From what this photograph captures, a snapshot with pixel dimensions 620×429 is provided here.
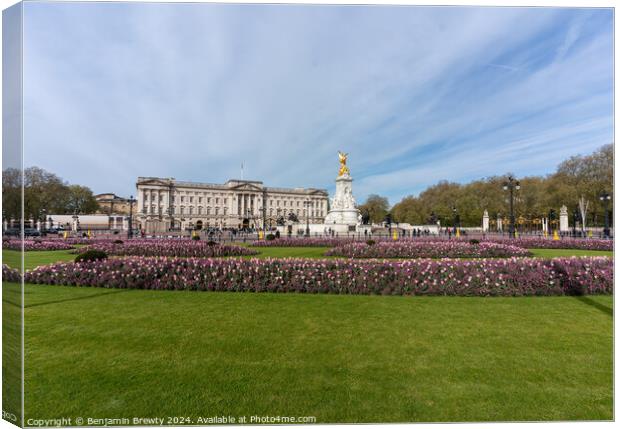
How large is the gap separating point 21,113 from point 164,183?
6387 centimetres

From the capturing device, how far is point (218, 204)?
8044 centimetres

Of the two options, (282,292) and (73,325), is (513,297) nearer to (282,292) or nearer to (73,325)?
(282,292)

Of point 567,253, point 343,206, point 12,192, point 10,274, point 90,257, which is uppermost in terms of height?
point 343,206

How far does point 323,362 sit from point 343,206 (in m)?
33.9

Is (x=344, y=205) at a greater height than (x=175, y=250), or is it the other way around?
(x=344, y=205)

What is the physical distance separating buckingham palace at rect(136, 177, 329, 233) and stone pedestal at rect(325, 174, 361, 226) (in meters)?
19.3

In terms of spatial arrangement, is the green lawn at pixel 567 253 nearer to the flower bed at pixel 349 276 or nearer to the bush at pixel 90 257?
the flower bed at pixel 349 276

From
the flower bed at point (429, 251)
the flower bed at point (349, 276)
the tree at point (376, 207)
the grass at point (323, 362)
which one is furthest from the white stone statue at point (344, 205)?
the tree at point (376, 207)

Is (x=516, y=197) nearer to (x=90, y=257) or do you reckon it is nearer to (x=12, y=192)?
(x=90, y=257)

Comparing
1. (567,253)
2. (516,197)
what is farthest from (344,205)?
(516,197)

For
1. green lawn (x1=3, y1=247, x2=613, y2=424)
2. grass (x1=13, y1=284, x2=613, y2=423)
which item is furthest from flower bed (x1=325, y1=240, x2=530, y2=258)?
green lawn (x1=3, y1=247, x2=613, y2=424)

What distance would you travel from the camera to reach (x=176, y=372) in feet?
10.4

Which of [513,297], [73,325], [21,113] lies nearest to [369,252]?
[513,297]

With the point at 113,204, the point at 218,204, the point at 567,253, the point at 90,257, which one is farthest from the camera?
the point at 218,204
